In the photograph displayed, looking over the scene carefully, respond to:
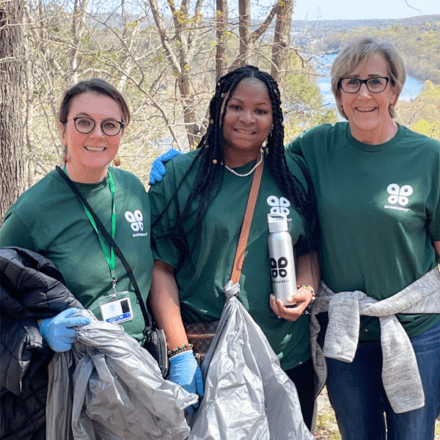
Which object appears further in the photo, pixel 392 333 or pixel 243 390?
pixel 392 333

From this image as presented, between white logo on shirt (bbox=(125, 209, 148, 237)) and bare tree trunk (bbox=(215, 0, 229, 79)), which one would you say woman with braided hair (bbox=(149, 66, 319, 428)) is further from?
bare tree trunk (bbox=(215, 0, 229, 79))

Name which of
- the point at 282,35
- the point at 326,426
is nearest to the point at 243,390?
the point at 326,426

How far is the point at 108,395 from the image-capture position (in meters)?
2.02

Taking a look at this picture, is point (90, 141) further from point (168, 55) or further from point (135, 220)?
point (168, 55)

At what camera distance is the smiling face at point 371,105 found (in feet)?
8.35

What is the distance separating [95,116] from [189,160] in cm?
55

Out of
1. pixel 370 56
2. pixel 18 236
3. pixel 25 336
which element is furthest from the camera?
pixel 370 56

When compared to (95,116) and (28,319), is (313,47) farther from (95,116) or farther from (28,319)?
(28,319)

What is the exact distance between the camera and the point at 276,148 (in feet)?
8.72

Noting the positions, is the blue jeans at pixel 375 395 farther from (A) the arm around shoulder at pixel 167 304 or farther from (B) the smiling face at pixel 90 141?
(B) the smiling face at pixel 90 141

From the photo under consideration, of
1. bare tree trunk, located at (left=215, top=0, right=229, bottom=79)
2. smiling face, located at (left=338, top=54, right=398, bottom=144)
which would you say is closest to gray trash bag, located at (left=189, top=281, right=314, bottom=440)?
smiling face, located at (left=338, top=54, right=398, bottom=144)

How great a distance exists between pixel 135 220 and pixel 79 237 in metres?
0.28

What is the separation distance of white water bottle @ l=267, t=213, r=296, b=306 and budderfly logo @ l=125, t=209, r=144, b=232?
571mm

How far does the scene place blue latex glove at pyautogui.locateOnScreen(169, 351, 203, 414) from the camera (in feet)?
7.47
